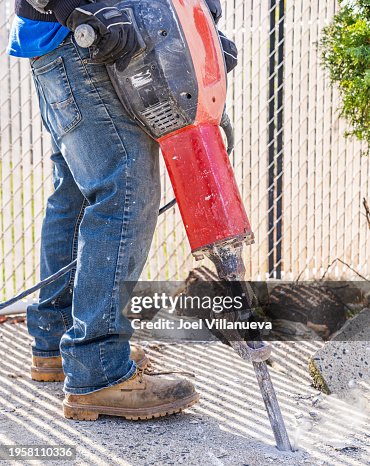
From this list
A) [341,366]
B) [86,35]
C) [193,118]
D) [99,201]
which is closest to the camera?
[86,35]

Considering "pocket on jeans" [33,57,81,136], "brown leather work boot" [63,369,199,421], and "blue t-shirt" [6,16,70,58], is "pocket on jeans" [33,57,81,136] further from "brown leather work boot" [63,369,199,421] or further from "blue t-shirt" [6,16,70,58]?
"brown leather work boot" [63,369,199,421]

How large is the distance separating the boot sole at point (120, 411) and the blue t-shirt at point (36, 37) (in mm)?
1132

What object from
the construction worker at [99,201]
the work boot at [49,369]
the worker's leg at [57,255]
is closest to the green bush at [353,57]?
the construction worker at [99,201]

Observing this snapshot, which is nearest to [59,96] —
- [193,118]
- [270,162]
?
[193,118]

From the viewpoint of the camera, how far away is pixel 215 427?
7.48 ft

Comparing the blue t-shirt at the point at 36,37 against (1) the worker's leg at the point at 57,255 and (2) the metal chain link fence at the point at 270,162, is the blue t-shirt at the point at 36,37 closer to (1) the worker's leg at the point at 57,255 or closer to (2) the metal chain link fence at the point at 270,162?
(1) the worker's leg at the point at 57,255

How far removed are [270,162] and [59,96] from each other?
2012 millimetres

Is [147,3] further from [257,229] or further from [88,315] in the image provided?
[257,229]

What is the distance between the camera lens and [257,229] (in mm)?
4086

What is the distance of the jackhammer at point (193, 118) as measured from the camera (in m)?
2.04

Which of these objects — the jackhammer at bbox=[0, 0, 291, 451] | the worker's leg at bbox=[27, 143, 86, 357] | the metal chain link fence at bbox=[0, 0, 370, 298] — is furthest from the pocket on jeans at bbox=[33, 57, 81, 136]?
the metal chain link fence at bbox=[0, 0, 370, 298]

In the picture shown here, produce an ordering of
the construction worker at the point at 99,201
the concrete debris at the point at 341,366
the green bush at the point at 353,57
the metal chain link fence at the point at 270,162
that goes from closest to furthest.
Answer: the construction worker at the point at 99,201 → the concrete debris at the point at 341,366 → the green bush at the point at 353,57 → the metal chain link fence at the point at 270,162

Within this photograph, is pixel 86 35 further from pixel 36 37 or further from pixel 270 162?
pixel 270 162

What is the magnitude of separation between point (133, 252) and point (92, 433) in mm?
575
